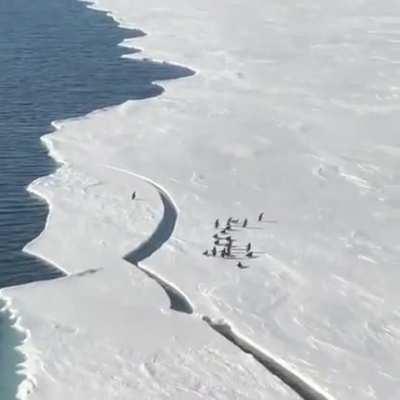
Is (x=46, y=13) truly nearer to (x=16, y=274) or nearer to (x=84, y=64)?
(x=84, y=64)

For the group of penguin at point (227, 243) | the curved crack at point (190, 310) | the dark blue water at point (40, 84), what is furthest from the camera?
the dark blue water at point (40, 84)

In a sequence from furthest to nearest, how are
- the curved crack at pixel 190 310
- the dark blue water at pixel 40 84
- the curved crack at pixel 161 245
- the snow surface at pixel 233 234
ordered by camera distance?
the dark blue water at pixel 40 84 → the curved crack at pixel 161 245 → the snow surface at pixel 233 234 → the curved crack at pixel 190 310

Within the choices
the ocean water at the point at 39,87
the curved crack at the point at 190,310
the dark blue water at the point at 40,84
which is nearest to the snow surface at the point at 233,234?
the curved crack at the point at 190,310

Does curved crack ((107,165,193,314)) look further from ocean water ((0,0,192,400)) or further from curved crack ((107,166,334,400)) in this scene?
ocean water ((0,0,192,400))

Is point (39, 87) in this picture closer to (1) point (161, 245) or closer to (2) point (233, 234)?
(1) point (161, 245)

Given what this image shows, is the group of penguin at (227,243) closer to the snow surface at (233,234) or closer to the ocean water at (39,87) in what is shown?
the snow surface at (233,234)

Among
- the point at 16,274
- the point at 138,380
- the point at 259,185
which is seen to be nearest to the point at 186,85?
the point at 259,185
